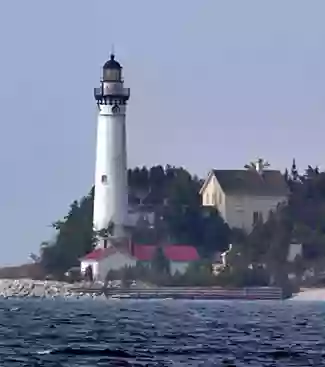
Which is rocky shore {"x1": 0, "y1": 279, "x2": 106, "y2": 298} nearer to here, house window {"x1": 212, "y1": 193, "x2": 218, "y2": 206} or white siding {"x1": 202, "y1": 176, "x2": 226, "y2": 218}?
white siding {"x1": 202, "y1": 176, "x2": 226, "y2": 218}

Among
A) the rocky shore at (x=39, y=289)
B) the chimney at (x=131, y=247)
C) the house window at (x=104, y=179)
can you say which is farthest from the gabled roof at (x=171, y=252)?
the house window at (x=104, y=179)

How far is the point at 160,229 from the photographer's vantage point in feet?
286

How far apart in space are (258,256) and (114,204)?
386 inches

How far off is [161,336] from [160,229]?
47.4 metres

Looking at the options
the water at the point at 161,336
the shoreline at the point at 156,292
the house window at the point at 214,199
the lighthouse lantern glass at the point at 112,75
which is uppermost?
the lighthouse lantern glass at the point at 112,75

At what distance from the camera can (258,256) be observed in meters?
Answer: 84.7

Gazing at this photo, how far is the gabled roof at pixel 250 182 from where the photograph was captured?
89.8 meters

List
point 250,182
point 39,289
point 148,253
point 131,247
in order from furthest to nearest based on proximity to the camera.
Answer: point 250,182
point 148,253
point 39,289
point 131,247

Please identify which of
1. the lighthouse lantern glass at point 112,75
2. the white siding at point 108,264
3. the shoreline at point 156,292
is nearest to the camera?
the shoreline at point 156,292

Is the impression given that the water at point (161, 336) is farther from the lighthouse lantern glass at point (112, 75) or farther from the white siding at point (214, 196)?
the white siding at point (214, 196)

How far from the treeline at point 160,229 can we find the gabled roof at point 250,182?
1.85m

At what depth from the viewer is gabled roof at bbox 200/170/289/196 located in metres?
89.8

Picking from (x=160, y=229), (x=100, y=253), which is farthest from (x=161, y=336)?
(x=160, y=229)

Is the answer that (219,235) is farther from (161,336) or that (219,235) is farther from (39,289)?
(161,336)
